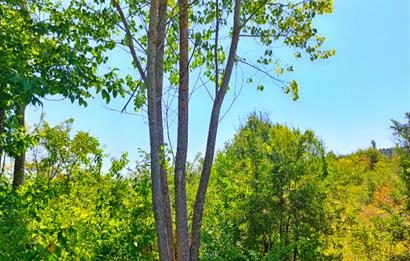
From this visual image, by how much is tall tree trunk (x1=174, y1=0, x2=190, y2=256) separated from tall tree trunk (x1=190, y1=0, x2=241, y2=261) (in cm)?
18

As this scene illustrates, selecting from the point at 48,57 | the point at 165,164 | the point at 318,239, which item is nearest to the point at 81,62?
the point at 48,57

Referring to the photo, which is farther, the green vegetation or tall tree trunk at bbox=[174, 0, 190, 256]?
the green vegetation

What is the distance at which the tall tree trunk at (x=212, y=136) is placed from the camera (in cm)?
446

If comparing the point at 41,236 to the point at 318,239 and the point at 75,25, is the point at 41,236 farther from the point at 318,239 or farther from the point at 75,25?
the point at 318,239

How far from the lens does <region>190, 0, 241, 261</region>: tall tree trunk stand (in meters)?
4.46

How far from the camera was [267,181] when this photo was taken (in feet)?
18.1

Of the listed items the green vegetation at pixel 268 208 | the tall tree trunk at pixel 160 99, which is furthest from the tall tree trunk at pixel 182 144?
the green vegetation at pixel 268 208

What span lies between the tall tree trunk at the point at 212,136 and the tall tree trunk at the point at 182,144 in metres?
0.18

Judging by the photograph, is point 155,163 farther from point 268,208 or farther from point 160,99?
point 268,208

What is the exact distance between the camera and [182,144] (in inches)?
175

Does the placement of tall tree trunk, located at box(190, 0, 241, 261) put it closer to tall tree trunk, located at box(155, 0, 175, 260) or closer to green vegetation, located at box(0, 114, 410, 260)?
tall tree trunk, located at box(155, 0, 175, 260)

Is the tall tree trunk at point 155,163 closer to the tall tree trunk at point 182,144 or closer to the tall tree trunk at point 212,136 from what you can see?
the tall tree trunk at point 182,144

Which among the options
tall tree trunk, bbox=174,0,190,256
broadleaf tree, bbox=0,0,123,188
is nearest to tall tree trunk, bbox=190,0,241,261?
tall tree trunk, bbox=174,0,190,256

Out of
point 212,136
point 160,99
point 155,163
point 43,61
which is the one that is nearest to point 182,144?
point 212,136
